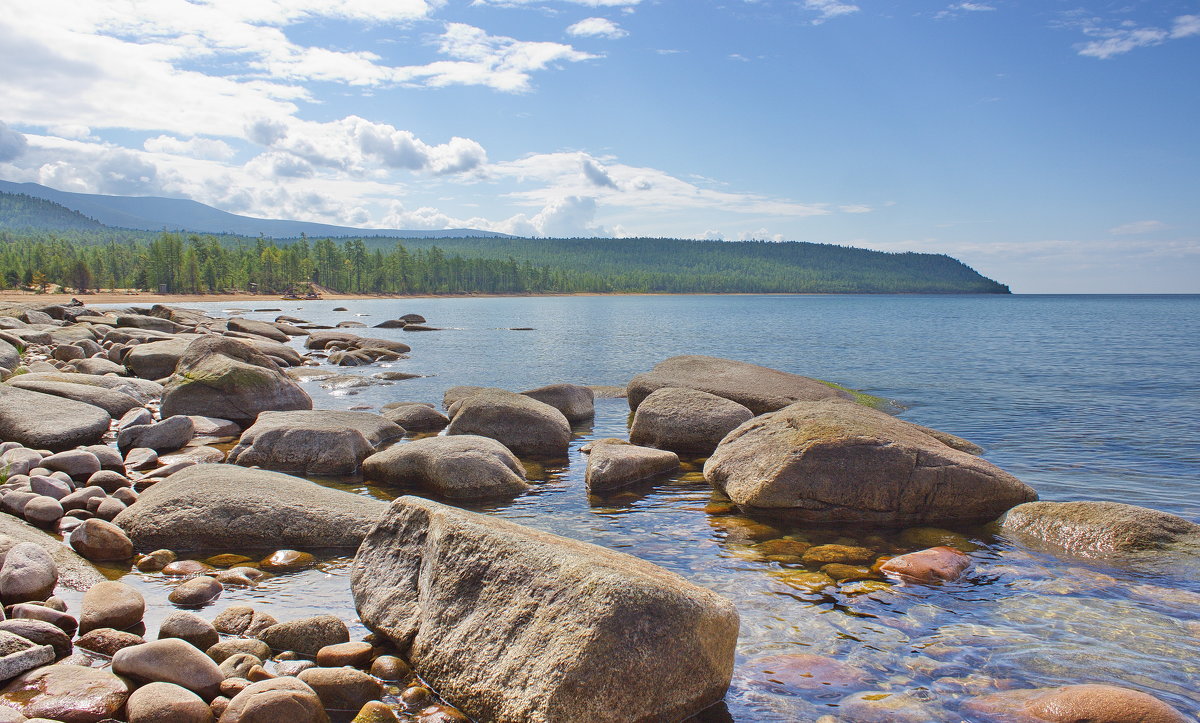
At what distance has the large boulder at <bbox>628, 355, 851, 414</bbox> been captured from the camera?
17203mm

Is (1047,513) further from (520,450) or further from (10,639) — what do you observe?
(10,639)

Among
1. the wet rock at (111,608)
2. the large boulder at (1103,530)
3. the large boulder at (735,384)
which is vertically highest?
the large boulder at (735,384)

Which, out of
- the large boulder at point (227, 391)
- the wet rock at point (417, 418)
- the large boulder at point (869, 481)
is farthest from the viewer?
the wet rock at point (417, 418)

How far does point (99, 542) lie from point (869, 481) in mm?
9172

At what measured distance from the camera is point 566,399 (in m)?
17.6

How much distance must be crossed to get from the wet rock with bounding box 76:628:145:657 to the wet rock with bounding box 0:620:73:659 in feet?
0.37

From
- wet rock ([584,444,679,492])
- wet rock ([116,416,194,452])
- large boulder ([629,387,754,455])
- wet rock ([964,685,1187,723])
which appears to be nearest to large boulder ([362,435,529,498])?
wet rock ([584,444,679,492])

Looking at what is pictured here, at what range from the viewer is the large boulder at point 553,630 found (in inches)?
179

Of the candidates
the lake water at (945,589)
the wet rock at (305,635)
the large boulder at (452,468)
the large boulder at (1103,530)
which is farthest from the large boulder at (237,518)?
the large boulder at (1103,530)

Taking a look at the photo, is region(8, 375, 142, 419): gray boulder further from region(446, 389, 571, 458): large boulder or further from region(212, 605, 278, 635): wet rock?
region(212, 605, 278, 635): wet rock

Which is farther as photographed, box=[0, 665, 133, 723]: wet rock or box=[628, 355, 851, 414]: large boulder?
box=[628, 355, 851, 414]: large boulder

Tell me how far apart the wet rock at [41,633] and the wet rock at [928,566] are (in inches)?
299

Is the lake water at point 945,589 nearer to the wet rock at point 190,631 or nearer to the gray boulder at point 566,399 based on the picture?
the gray boulder at point 566,399

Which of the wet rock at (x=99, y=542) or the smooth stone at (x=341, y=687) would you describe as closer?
the smooth stone at (x=341, y=687)
